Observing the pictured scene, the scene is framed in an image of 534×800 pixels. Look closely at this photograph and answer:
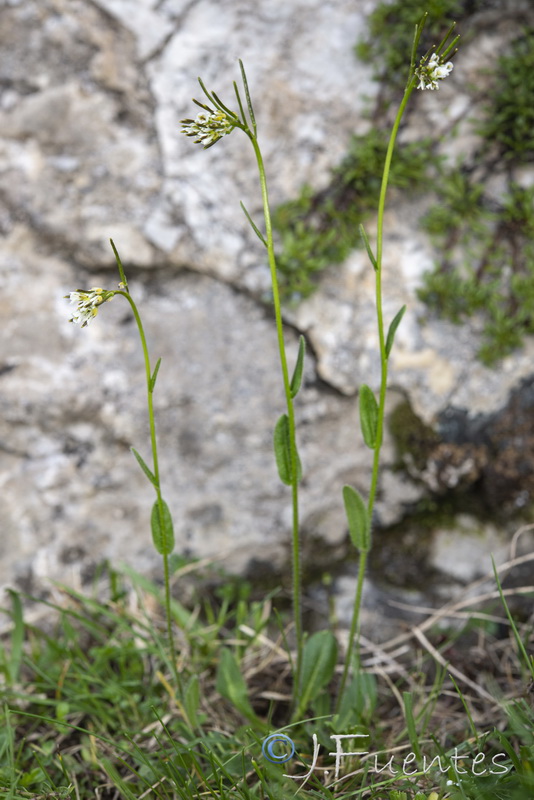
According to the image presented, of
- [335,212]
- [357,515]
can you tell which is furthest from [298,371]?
[335,212]

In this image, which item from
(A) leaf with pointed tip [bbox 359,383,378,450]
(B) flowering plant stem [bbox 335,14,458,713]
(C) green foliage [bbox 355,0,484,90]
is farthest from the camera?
(C) green foliage [bbox 355,0,484,90]

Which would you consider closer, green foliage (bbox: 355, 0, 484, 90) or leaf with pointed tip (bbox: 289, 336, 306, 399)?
leaf with pointed tip (bbox: 289, 336, 306, 399)

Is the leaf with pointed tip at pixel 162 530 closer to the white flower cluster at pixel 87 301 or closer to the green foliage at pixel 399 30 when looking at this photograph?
the white flower cluster at pixel 87 301

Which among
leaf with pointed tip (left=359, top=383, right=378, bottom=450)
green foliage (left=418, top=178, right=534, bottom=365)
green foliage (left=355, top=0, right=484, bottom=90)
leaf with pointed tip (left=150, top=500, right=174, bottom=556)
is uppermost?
green foliage (left=355, top=0, right=484, bottom=90)

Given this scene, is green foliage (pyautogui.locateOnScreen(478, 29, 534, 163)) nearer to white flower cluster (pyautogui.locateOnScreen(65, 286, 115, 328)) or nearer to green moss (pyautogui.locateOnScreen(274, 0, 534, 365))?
green moss (pyautogui.locateOnScreen(274, 0, 534, 365))

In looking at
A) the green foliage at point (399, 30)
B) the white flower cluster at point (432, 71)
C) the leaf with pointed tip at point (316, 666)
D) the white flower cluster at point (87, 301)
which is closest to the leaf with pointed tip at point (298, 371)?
the white flower cluster at point (87, 301)

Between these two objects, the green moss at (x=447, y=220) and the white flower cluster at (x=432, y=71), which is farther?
the green moss at (x=447, y=220)

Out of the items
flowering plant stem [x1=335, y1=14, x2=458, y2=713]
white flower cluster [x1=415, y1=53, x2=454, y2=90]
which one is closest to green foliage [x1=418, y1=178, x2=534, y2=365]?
flowering plant stem [x1=335, y1=14, x2=458, y2=713]
